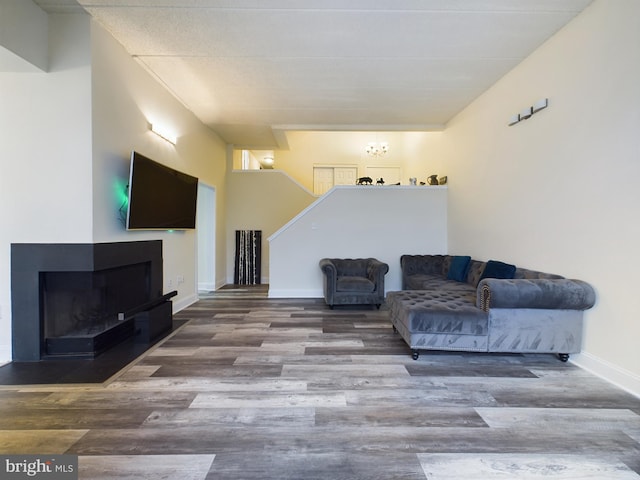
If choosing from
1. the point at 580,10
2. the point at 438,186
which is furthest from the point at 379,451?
the point at 438,186

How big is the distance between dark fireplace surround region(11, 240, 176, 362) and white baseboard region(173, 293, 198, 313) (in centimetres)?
98

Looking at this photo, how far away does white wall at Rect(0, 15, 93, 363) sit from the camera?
2.59 m

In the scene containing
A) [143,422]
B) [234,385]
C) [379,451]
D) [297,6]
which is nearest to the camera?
[379,451]

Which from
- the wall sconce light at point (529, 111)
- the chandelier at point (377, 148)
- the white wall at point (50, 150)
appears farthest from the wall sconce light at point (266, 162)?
the wall sconce light at point (529, 111)

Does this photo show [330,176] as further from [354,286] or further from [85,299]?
[85,299]

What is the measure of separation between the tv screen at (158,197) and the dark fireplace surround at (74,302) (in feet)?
1.11

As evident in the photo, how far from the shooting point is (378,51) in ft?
10.2

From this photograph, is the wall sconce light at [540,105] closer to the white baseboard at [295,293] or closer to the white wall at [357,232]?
the white wall at [357,232]

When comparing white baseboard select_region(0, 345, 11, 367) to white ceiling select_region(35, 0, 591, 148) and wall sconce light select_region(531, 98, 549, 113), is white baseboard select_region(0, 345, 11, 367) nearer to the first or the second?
white ceiling select_region(35, 0, 591, 148)

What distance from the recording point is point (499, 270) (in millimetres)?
3438

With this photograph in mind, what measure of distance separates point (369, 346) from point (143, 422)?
6.61ft

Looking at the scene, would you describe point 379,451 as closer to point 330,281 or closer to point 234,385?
point 234,385

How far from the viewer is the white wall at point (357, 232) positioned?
17.7 feet

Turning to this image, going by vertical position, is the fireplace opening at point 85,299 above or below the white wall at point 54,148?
below
